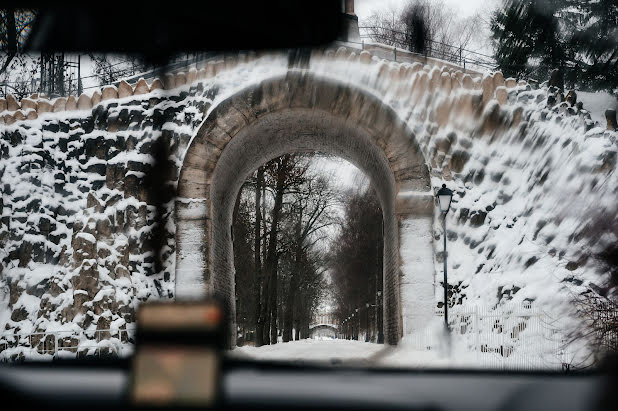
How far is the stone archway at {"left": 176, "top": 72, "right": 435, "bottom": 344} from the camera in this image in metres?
11.6

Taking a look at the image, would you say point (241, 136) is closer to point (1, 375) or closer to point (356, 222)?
point (1, 375)

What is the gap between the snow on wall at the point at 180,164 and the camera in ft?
37.7

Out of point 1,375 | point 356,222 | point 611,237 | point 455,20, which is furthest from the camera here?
point 356,222

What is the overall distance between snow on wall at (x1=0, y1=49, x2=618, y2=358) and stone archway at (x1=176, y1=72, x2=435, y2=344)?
0.36 feet

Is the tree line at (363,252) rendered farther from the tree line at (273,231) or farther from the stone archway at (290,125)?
the stone archway at (290,125)

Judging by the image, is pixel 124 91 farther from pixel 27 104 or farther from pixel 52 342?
pixel 52 342

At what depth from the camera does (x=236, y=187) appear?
576 inches

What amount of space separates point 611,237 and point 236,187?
956 centimetres

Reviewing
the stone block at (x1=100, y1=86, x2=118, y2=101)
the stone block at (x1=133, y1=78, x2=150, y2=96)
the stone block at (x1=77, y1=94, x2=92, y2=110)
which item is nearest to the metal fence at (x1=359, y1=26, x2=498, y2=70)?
the stone block at (x1=133, y1=78, x2=150, y2=96)

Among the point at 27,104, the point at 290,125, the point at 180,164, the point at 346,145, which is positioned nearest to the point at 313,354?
the point at 180,164

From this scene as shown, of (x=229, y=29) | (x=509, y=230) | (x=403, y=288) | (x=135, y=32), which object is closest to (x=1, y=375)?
(x=135, y=32)

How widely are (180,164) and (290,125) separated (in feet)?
8.60

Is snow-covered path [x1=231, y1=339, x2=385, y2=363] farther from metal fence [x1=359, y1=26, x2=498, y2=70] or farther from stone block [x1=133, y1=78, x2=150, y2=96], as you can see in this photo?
metal fence [x1=359, y1=26, x2=498, y2=70]

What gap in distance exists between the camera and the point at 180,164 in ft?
39.0
